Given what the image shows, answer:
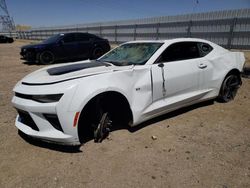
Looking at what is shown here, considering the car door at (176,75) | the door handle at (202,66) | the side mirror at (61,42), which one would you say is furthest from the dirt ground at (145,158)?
the side mirror at (61,42)

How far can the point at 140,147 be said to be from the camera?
10.2 feet

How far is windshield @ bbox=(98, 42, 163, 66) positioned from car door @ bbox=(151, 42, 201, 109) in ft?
0.73

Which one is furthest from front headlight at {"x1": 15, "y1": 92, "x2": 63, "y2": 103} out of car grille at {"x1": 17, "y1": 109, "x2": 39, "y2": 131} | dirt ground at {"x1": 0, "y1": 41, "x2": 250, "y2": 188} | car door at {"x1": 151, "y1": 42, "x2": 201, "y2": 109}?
car door at {"x1": 151, "y1": 42, "x2": 201, "y2": 109}

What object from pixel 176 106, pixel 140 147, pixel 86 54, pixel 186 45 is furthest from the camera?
pixel 86 54

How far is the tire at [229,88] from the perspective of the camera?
468cm

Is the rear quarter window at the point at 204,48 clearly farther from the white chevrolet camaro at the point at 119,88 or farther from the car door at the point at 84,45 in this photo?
the car door at the point at 84,45

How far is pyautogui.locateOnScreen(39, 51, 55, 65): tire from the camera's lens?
35.1 ft

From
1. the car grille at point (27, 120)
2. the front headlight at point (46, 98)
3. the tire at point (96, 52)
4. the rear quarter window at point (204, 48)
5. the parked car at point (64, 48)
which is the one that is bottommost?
the tire at point (96, 52)

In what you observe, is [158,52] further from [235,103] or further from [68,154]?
[235,103]

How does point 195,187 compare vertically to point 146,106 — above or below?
below

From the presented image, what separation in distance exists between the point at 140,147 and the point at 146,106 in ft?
2.14

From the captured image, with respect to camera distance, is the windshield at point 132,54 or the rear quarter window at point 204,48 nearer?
the windshield at point 132,54

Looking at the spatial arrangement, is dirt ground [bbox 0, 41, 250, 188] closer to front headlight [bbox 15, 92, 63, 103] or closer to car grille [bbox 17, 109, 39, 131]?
car grille [bbox 17, 109, 39, 131]

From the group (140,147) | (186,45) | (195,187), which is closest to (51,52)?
(186,45)
